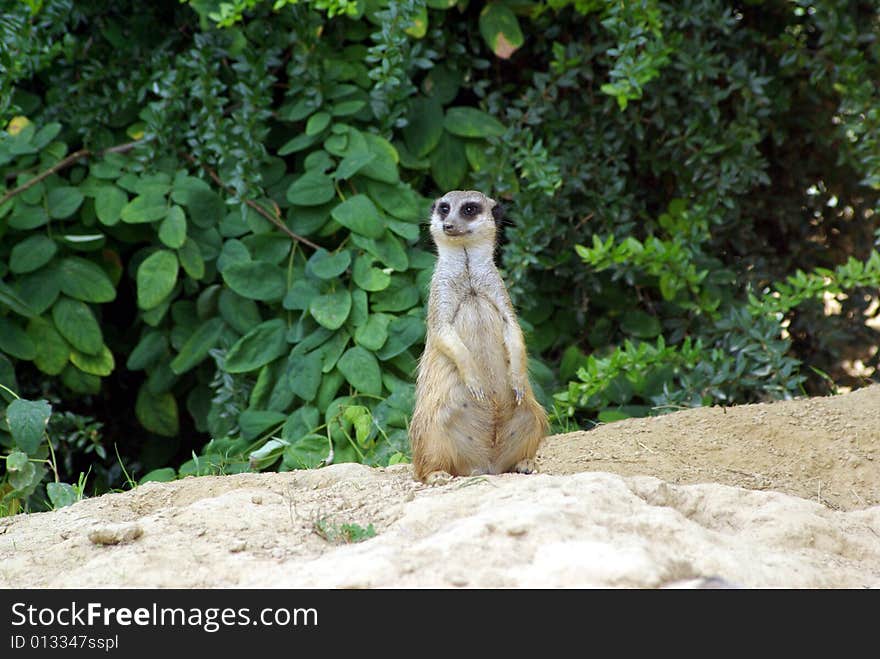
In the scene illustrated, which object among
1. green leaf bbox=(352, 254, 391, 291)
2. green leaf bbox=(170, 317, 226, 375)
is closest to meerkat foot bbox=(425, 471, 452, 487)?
green leaf bbox=(352, 254, 391, 291)

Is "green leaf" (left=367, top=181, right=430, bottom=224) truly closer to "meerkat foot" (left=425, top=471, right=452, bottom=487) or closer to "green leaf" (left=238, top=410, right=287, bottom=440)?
"green leaf" (left=238, top=410, right=287, bottom=440)

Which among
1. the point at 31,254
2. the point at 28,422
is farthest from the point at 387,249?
the point at 28,422

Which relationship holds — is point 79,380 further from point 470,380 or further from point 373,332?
point 470,380

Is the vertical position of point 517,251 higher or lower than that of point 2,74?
lower

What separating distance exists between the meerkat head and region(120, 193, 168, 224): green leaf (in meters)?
1.65

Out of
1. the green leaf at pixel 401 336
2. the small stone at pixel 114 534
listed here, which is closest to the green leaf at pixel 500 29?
the green leaf at pixel 401 336

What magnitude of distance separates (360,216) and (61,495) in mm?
1787

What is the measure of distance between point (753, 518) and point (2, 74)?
374 cm

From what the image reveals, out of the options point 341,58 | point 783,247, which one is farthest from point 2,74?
point 783,247

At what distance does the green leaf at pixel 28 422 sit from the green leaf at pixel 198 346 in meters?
1.04

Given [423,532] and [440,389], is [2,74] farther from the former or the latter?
[423,532]

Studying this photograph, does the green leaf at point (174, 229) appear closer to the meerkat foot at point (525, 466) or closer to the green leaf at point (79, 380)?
the green leaf at point (79, 380)

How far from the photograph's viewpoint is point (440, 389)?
3.85 m

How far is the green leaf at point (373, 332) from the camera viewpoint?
16.2 ft
